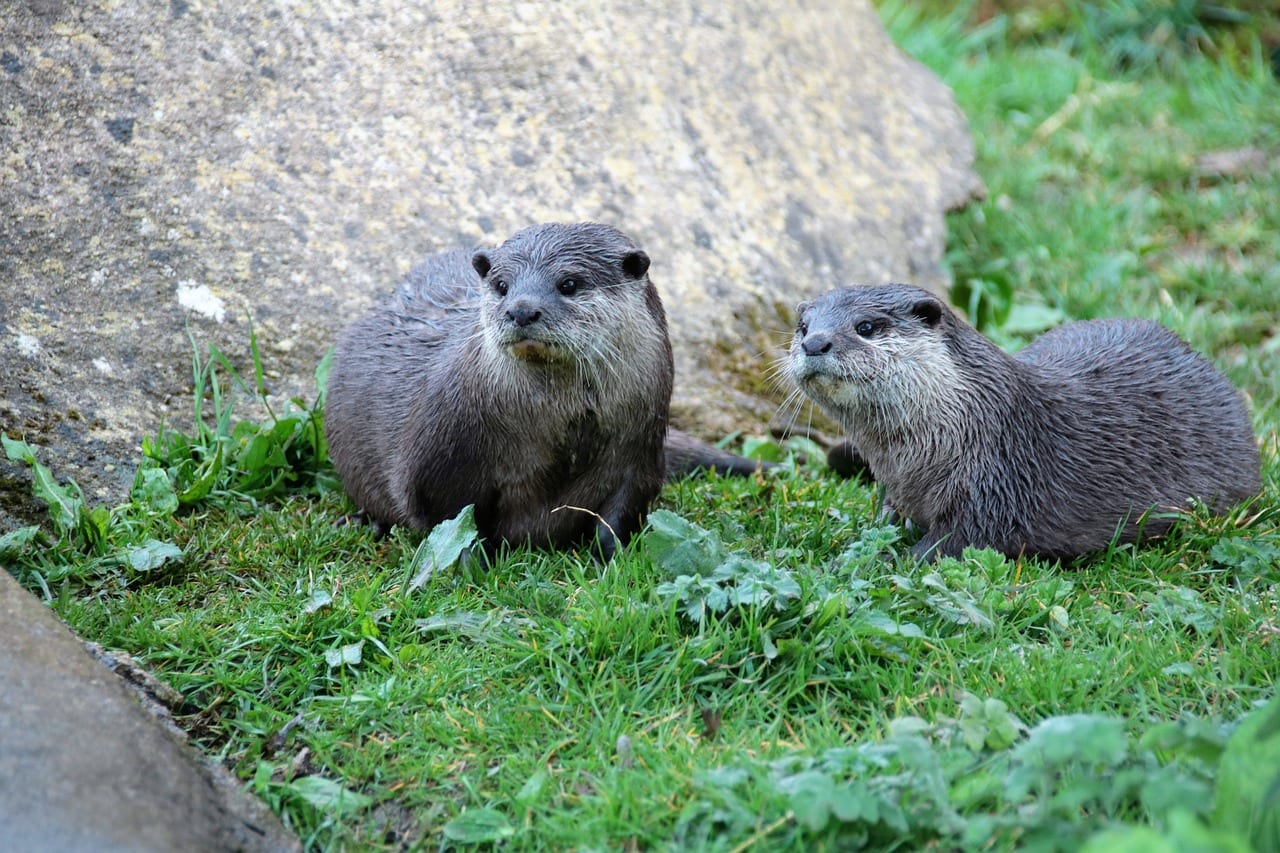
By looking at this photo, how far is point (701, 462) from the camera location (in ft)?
12.9

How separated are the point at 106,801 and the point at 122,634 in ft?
3.07

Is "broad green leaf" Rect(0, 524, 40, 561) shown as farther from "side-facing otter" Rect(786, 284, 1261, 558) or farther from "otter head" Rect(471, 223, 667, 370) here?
"side-facing otter" Rect(786, 284, 1261, 558)

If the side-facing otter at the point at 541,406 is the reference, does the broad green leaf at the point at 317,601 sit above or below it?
below

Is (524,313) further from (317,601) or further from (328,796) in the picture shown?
(328,796)

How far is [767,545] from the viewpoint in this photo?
337 centimetres

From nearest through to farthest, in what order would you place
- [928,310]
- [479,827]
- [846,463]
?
[479,827] → [928,310] → [846,463]

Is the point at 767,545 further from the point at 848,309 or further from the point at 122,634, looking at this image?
the point at 122,634

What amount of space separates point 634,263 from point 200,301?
4.84 ft

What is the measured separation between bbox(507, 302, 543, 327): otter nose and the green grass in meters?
0.57

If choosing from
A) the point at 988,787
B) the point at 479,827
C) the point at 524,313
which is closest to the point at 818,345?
the point at 524,313

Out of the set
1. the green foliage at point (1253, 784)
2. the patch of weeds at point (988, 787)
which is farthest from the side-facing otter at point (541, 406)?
the green foliage at point (1253, 784)

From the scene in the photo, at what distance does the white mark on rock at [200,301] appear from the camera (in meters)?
3.88

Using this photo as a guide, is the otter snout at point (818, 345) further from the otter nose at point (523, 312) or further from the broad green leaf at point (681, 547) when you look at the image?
the otter nose at point (523, 312)

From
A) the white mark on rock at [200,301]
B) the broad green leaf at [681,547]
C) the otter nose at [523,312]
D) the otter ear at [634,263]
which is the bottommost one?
the broad green leaf at [681,547]
